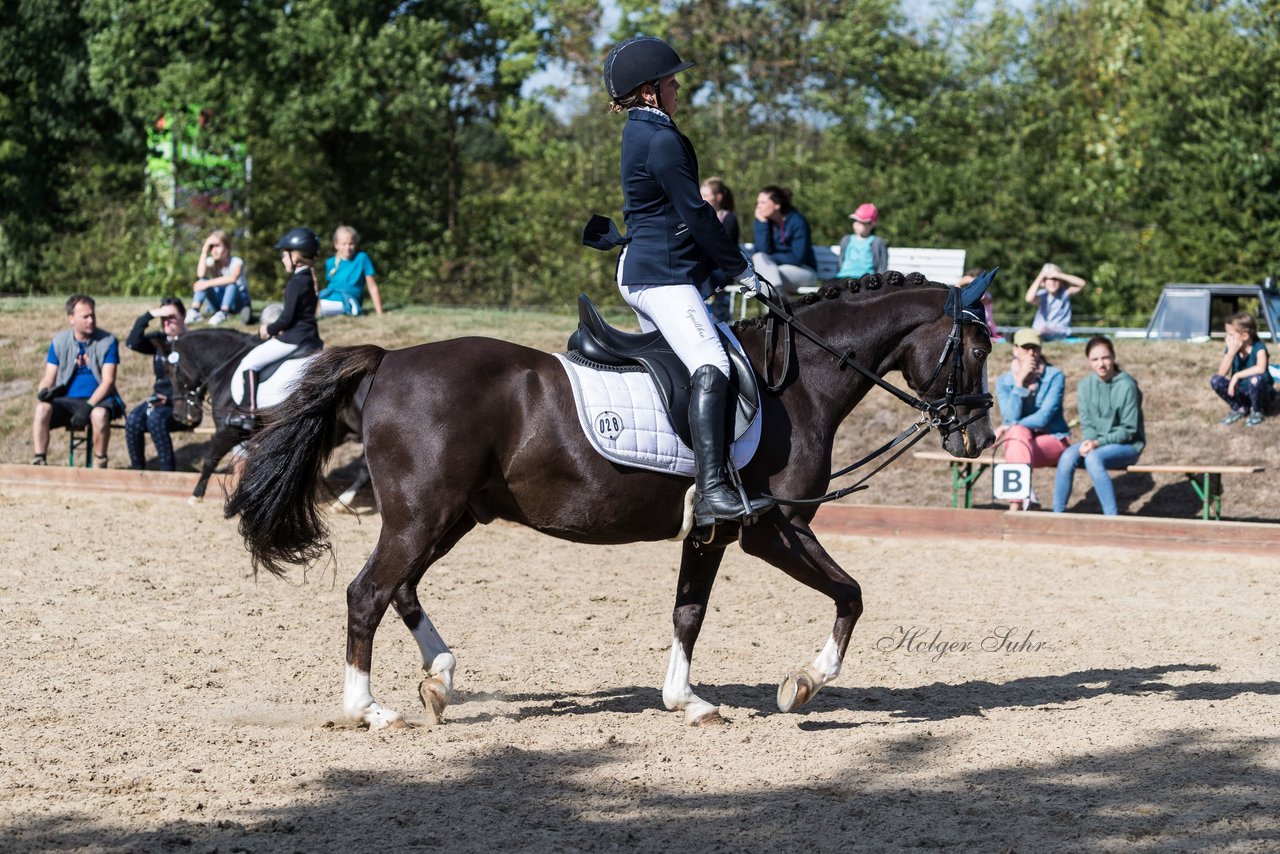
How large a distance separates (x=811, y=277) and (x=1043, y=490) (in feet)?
9.56

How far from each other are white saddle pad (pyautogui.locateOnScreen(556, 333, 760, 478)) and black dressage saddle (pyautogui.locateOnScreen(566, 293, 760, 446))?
1.3 inches

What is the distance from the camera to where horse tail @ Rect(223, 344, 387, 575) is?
5.95m

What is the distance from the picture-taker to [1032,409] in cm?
1224

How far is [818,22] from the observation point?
34.2 m

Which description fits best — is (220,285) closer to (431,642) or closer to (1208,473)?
(1208,473)

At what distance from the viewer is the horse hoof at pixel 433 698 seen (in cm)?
587

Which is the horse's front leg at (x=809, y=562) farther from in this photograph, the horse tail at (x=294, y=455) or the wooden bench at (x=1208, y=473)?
the wooden bench at (x=1208, y=473)

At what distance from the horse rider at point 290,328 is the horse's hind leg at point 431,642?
6.25 metres

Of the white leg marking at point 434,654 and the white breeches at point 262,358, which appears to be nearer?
the white leg marking at point 434,654

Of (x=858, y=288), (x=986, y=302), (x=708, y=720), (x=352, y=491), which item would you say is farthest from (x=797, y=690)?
(x=352, y=491)

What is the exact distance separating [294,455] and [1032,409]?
7.86 meters

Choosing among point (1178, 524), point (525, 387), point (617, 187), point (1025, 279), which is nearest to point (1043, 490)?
point (1178, 524)

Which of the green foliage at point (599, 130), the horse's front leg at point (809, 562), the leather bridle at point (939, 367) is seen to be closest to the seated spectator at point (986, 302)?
the leather bridle at point (939, 367)

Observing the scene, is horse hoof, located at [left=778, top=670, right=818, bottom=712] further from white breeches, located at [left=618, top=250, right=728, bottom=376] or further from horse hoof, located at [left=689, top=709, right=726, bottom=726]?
white breeches, located at [left=618, top=250, right=728, bottom=376]
